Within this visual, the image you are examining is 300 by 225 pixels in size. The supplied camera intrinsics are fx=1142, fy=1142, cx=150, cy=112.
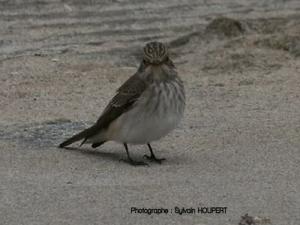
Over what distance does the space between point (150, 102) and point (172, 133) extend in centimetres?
116

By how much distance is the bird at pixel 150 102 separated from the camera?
8953 mm

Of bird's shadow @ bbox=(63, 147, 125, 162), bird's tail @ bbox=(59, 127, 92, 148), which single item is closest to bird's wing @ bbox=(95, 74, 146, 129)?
bird's tail @ bbox=(59, 127, 92, 148)

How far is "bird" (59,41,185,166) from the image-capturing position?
8.95m

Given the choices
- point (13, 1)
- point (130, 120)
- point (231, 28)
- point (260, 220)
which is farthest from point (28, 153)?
point (13, 1)

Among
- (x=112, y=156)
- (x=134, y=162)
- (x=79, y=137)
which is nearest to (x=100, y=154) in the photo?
(x=112, y=156)

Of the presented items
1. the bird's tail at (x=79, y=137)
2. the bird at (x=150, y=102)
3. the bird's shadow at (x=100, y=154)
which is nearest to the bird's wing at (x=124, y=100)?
the bird at (x=150, y=102)

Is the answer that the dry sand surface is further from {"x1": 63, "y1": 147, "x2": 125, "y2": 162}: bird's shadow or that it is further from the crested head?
the crested head

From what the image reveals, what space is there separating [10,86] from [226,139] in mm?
2963

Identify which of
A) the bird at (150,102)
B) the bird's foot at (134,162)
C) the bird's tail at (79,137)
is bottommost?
the bird's foot at (134,162)

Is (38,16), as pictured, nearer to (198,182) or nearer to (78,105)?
(78,105)

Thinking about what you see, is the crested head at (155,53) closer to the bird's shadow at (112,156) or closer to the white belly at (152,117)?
the white belly at (152,117)

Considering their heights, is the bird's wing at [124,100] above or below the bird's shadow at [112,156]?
above

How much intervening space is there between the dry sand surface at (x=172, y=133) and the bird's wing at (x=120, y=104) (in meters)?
0.17

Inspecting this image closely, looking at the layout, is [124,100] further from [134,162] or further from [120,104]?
[134,162]
